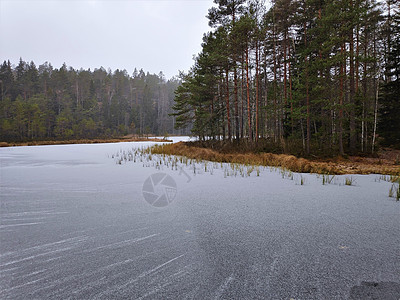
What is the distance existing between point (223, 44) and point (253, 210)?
39.2ft

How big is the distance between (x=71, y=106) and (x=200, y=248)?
2150 inches

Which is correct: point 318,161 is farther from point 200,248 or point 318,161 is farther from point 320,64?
point 200,248

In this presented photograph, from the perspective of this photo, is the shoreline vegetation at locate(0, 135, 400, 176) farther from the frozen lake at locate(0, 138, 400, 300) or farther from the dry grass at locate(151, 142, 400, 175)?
the frozen lake at locate(0, 138, 400, 300)

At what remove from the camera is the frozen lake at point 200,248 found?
3.69 feet

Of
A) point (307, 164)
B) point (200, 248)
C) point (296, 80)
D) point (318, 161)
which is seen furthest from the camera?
point (296, 80)

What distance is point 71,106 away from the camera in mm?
45594

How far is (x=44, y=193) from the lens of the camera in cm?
345

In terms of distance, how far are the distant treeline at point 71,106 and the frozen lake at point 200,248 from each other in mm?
42042

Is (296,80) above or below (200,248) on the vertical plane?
above

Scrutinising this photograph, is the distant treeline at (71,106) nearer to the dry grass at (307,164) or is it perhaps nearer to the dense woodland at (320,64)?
the dense woodland at (320,64)

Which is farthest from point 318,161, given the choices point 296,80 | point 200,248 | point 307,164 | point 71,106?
point 71,106

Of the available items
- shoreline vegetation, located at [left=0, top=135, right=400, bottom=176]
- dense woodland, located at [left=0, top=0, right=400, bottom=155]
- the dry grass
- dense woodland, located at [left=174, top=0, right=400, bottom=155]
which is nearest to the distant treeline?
dense woodland, located at [left=0, top=0, right=400, bottom=155]

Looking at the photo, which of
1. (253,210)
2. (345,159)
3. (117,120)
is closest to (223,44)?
(345,159)

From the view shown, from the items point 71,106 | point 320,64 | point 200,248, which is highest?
point 71,106
